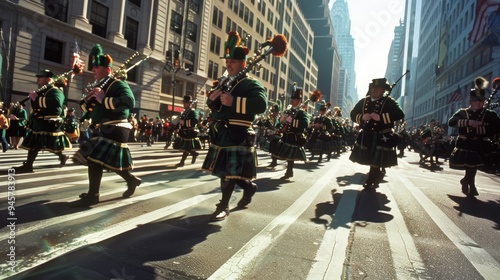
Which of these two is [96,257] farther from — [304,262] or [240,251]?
[304,262]

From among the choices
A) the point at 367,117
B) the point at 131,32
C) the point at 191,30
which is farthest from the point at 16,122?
the point at 191,30

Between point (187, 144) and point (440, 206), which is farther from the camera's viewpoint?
point (187, 144)

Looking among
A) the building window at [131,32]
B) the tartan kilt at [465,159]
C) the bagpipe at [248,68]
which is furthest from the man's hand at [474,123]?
the building window at [131,32]

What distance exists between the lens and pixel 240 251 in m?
2.97

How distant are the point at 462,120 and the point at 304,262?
18.6 ft

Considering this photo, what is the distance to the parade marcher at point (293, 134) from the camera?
321 inches

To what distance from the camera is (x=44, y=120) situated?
6.45 metres

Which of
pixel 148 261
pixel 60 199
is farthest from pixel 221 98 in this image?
pixel 60 199

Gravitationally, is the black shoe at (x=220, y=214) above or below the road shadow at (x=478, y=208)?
below

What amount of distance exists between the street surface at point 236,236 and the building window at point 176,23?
88.5 ft

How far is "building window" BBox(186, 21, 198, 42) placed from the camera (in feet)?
106

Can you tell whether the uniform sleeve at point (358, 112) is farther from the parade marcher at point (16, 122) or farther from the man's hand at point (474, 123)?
the parade marcher at point (16, 122)

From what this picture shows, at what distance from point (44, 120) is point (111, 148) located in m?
3.02

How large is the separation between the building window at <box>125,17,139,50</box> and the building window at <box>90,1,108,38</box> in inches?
84.1
